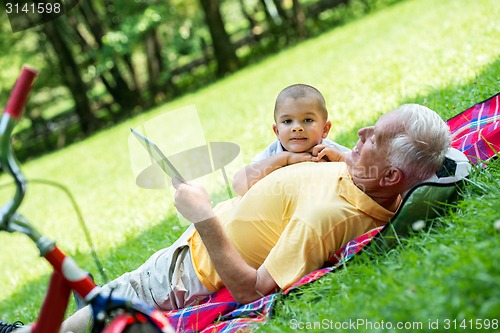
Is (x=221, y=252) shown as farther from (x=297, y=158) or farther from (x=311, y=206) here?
(x=297, y=158)

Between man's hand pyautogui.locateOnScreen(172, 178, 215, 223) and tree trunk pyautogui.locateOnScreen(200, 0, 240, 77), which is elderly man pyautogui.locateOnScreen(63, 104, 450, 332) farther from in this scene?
tree trunk pyautogui.locateOnScreen(200, 0, 240, 77)

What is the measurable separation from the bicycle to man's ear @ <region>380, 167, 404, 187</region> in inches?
48.8

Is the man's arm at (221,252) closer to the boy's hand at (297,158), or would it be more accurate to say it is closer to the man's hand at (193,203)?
the man's hand at (193,203)

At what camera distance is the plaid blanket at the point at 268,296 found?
2.88 meters

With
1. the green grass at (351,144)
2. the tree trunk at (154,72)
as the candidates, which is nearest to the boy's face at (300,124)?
the green grass at (351,144)

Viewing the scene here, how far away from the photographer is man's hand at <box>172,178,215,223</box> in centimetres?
292

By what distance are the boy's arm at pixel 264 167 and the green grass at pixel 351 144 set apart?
0.29 m

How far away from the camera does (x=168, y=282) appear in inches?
131

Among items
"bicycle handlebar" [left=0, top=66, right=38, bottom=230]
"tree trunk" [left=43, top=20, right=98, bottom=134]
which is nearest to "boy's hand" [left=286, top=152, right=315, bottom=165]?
"bicycle handlebar" [left=0, top=66, right=38, bottom=230]

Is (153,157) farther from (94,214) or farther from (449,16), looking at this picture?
(449,16)

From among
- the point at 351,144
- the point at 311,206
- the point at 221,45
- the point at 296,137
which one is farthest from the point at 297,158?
the point at 221,45

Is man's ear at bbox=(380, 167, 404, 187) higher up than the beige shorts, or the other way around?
man's ear at bbox=(380, 167, 404, 187)

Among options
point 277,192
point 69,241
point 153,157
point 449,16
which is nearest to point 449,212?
point 277,192

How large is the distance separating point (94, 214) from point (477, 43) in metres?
5.27
